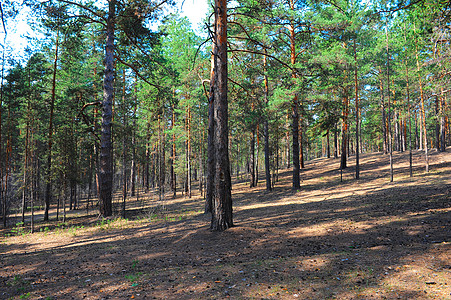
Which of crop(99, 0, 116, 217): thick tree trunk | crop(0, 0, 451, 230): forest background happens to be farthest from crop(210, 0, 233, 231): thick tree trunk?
crop(99, 0, 116, 217): thick tree trunk

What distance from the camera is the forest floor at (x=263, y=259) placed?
414 cm

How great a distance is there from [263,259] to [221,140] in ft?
12.0

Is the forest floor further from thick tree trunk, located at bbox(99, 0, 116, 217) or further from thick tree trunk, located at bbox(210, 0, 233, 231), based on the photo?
thick tree trunk, located at bbox(99, 0, 116, 217)

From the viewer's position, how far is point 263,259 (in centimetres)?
588

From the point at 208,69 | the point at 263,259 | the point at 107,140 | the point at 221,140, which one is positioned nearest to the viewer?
the point at 263,259

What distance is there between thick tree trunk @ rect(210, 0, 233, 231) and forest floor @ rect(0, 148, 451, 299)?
0.55 metres

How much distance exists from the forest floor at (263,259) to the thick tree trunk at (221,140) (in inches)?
21.7

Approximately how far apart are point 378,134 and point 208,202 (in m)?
42.4

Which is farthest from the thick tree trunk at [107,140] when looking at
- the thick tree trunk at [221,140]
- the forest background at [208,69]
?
the thick tree trunk at [221,140]

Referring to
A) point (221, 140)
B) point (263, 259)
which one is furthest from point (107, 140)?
point (263, 259)

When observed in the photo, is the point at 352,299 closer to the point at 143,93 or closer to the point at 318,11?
the point at 318,11

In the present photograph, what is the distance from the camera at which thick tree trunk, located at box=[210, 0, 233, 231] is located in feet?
25.6

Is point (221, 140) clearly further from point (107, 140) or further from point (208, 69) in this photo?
point (208, 69)

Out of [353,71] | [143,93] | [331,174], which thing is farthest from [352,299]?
[143,93]
